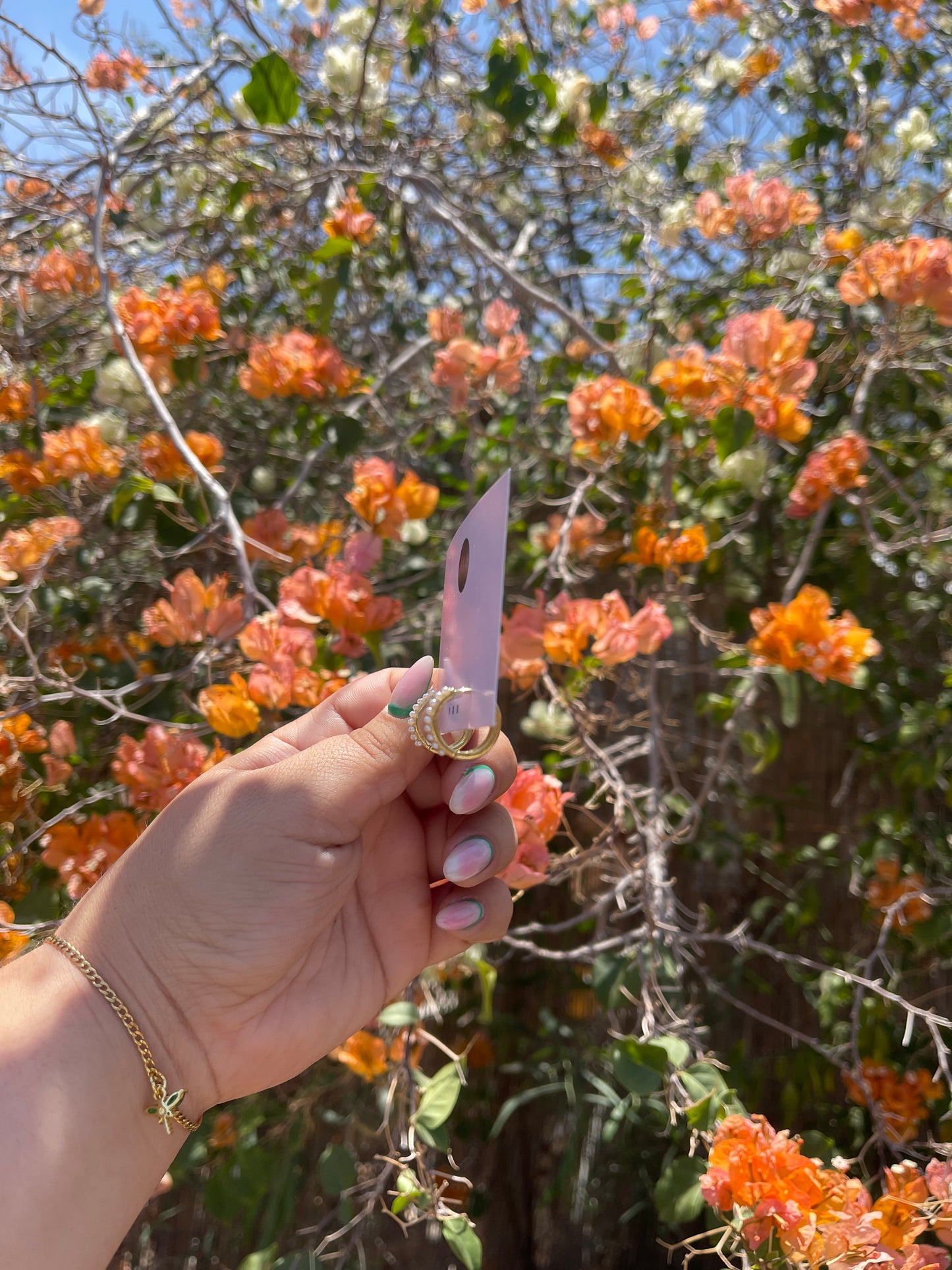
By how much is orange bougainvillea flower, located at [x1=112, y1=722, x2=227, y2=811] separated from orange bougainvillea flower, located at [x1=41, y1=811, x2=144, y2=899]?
0.15ft

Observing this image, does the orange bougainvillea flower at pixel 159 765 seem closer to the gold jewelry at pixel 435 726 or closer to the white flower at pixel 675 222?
the gold jewelry at pixel 435 726

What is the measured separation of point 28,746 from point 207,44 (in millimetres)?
1625

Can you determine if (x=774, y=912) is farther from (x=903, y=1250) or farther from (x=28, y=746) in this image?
(x=28, y=746)

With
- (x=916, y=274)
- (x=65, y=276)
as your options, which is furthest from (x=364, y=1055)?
(x=65, y=276)

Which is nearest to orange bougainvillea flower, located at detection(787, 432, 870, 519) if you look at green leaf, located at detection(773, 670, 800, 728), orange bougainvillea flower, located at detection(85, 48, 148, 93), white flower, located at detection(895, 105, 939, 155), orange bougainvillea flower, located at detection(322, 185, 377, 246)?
green leaf, located at detection(773, 670, 800, 728)

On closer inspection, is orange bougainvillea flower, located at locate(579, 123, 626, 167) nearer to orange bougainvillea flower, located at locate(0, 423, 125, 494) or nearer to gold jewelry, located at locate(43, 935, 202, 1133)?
orange bougainvillea flower, located at locate(0, 423, 125, 494)

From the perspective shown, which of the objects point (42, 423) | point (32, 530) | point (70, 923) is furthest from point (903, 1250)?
point (42, 423)

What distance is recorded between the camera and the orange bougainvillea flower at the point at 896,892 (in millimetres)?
1367

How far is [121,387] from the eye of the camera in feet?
4.66

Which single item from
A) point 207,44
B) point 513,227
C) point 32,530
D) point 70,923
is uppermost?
point 207,44

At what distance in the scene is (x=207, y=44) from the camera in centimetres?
187

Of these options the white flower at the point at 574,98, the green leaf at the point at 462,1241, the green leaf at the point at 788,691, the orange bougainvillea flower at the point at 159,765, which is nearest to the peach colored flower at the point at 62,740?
the orange bougainvillea flower at the point at 159,765

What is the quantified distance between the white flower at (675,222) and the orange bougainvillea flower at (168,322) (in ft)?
3.25

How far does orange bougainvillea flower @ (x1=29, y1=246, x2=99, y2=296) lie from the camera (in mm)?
1600
